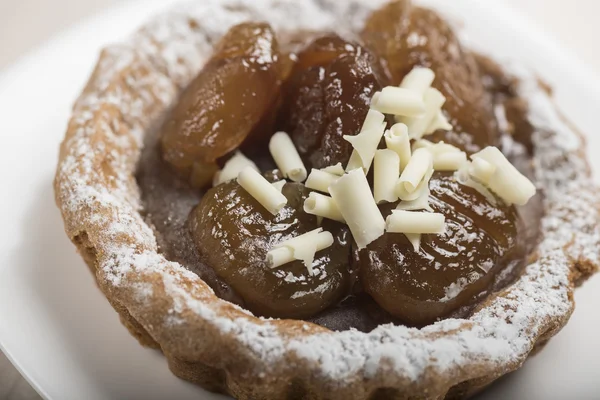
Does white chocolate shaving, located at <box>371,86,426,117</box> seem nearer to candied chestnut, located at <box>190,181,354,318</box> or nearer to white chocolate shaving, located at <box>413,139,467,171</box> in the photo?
white chocolate shaving, located at <box>413,139,467,171</box>

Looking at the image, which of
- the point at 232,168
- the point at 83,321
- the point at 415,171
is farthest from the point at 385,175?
the point at 83,321

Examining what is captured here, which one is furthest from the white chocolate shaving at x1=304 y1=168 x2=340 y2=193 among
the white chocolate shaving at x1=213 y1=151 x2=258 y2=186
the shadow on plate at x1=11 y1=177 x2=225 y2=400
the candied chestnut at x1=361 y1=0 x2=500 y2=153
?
the shadow on plate at x1=11 y1=177 x2=225 y2=400

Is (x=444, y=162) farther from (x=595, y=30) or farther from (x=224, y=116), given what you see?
(x=595, y=30)

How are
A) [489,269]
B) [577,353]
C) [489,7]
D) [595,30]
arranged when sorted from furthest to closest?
1. [595,30]
2. [489,7]
3. [577,353]
4. [489,269]

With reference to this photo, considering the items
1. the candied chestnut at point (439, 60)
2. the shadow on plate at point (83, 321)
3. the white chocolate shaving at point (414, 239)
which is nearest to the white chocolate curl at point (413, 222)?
the white chocolate shaving at point (414, 239)

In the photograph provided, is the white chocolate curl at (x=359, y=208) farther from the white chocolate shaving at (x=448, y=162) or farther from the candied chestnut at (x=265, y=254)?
the white chocolate shaving at (x=448, y=162)

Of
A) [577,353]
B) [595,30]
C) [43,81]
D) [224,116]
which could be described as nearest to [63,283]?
[224,116]
